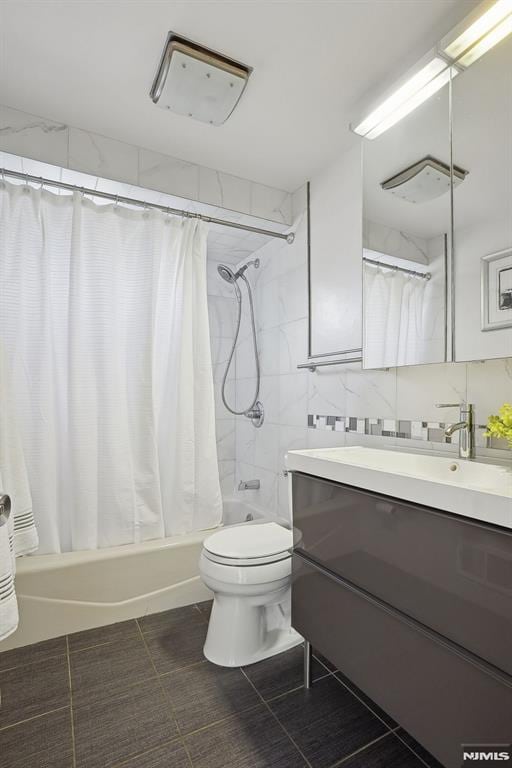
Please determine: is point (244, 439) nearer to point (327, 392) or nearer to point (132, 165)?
point (327, 392)

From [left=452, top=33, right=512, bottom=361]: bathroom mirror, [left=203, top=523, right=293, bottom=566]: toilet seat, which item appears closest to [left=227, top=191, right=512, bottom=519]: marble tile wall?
[left=452, top=33, right=512, bottom=361]: bathroom mirror

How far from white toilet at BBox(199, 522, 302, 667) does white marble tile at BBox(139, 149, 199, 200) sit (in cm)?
178

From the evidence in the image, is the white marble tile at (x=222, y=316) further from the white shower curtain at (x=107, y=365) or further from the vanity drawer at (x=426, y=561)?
the vanity drawer at (x=426, y=561)

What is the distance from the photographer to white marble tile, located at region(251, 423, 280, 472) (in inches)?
101

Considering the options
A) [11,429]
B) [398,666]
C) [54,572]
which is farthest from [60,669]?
[398,666]

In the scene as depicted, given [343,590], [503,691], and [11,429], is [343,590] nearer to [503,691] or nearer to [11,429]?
[503,691]

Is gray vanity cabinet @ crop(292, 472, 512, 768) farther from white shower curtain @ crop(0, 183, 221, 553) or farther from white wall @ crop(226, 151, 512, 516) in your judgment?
white shower curtain @ crop(0, 183, 221, 553)

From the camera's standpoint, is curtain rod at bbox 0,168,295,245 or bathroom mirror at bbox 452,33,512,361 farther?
curtain rod at bbox 0,168,295,245

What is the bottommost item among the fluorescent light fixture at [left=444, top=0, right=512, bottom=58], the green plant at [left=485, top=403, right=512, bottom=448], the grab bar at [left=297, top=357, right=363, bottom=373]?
the green plant at [left=485, top=403, right=512, bottom=448]

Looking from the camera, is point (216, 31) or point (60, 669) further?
point (60, 669)

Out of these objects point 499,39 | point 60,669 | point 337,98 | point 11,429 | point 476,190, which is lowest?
point 60,669

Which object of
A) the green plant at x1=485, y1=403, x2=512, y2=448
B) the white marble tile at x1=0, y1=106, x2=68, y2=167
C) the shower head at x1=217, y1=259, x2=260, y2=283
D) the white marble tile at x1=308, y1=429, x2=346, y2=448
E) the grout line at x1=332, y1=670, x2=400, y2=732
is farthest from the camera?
the shower head at x1=217, y1=259, x2=260, y2=283

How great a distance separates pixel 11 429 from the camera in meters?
1.64

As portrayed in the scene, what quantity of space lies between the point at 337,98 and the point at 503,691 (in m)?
2.04
